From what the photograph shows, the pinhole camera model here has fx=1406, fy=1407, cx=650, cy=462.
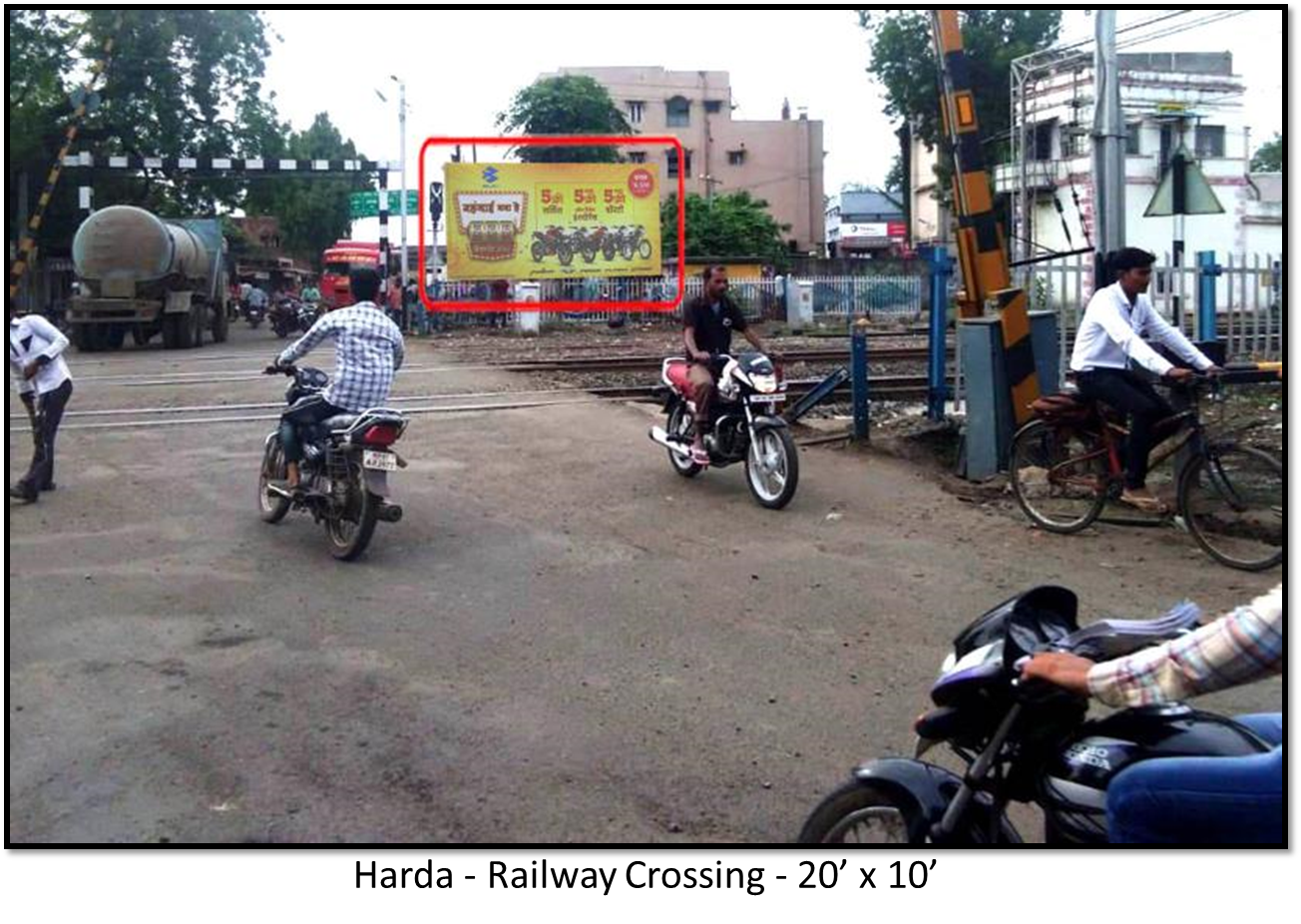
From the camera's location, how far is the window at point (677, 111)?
214 inches

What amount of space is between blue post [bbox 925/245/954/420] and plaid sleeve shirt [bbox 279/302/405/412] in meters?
4.12

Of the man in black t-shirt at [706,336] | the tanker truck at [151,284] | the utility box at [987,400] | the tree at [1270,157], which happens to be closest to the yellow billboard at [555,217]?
the man in black t-shirt at [706,336]

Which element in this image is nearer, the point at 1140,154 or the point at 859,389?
the point at 1140,154

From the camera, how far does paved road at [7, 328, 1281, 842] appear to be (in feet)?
12.2

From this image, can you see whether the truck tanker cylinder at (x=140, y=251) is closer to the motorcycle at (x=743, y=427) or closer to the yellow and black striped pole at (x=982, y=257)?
the motorcycle at (x=743, y=427)

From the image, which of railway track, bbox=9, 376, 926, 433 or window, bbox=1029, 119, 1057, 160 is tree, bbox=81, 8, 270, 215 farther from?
railway track, bbox=9, 376, 926, 433

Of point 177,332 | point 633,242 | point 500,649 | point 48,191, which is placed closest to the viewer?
point 48,191

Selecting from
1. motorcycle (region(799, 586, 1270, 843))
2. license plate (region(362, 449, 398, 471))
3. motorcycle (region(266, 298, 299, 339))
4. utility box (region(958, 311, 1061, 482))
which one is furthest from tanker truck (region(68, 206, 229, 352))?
motorcycle (region(799, 586, 1270, 843))

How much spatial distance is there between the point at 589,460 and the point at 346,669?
4704mm

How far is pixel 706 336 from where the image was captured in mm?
8711

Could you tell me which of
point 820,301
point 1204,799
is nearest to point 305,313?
point 820,301

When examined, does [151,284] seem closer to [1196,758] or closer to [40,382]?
[40,382]

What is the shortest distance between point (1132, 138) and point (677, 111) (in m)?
3.30

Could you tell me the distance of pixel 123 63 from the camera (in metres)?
3.96
